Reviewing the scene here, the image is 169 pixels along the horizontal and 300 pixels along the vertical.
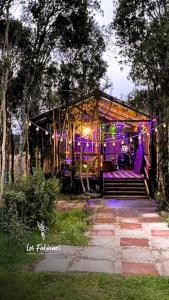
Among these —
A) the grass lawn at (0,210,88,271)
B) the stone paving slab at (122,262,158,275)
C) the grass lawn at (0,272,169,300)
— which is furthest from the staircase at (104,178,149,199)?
the grass lawn at (0,272,169,300)

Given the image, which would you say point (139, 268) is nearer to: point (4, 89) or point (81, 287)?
point (81, 287)

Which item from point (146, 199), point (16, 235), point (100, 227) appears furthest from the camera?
point (146, 199)

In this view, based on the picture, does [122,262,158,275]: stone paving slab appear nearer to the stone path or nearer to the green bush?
the stone path

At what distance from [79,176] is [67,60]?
4.36 m

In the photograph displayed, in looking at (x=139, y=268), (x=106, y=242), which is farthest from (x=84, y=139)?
(x=139, y=268)

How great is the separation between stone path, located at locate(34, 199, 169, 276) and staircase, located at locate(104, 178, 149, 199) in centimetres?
398

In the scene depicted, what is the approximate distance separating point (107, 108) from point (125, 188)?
11.0 feet

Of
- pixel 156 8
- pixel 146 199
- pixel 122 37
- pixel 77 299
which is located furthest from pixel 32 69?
pixel 77 299

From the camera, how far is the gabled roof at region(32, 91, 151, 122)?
15.6 metres

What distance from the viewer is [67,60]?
15383 millimetres

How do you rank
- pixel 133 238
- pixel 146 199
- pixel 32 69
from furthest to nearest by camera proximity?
pixel 146 199, pixel 32 69, pixel 133 238

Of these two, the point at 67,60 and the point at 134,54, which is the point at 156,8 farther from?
the point at 67,60

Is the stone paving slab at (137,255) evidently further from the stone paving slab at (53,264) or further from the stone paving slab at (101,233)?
the stone paving slab at (101,233)

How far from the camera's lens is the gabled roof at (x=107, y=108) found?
15605 millimetres
